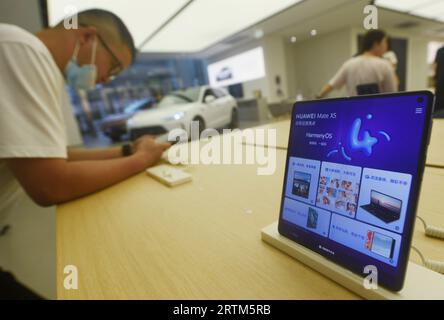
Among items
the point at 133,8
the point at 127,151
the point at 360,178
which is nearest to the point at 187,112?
the point at 133,8

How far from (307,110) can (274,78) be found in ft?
3.91

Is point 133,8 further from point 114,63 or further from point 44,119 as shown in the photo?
point 44,119

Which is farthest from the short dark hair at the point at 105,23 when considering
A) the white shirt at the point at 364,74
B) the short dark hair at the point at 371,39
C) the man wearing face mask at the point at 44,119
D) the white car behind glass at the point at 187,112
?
the white car behind glass at the point at 187,112

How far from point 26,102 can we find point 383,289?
0.75 m

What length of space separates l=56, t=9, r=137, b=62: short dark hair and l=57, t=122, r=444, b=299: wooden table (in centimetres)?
61

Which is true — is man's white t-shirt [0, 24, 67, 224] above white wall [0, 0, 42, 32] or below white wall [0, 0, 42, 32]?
below

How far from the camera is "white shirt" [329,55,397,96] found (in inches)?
42.5

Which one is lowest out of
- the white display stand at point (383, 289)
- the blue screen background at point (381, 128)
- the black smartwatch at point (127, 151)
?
the white display stand at point (383, 289)

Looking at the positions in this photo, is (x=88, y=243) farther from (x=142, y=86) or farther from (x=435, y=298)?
(x=142, y=86)

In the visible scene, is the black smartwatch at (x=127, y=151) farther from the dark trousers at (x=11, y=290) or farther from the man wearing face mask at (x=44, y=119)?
the dark trousers at (x=11, y=290)

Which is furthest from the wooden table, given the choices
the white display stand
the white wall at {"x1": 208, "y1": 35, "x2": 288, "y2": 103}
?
the white wall at {"x1": 208, "y1": 35, "x2": 288, "y2": 103}

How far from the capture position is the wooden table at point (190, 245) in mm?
288

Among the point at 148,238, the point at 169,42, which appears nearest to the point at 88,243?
the point at 148,238

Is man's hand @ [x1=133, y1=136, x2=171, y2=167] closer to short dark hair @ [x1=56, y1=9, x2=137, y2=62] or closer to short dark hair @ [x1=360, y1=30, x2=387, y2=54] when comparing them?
short dark hair @ [x1=56, y1=9, x2=137, y2=62]
